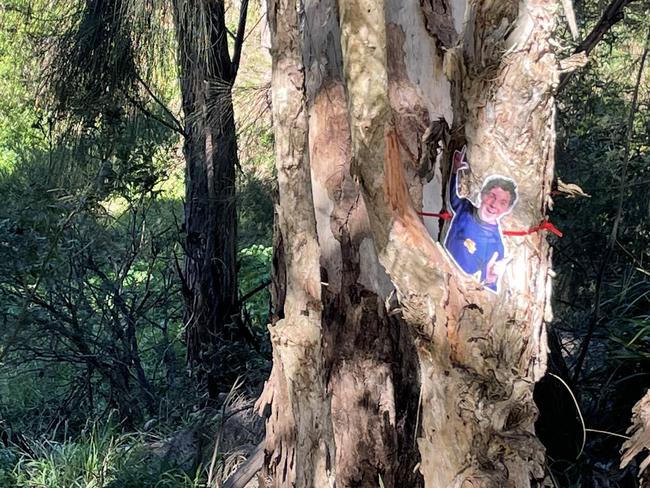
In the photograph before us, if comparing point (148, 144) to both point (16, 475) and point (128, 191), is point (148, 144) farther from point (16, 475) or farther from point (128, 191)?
point (16, 475)

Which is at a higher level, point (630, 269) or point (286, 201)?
point (286, 201)

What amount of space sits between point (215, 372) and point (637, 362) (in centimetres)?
250

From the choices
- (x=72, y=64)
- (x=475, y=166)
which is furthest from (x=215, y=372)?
(x=475, y=166)

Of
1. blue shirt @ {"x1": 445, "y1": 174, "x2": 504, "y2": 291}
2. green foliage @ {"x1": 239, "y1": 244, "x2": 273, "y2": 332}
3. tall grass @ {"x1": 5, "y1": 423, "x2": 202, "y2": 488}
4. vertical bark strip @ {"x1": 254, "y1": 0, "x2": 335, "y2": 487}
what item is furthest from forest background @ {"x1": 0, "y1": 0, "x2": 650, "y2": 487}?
Result: blue shirt @ {"x1": 445, "y1": 174, "x2": 504, "y2": 291}

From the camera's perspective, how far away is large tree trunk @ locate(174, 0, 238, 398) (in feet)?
15.2

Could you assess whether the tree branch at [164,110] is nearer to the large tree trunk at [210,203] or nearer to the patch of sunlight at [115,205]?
the large tree trunk at [210,203]

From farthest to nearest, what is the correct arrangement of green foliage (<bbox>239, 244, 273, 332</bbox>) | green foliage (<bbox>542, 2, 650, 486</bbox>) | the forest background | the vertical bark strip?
green foliage (<bbox>239, 244, 273, 332</bbox>) < the forest background < green foliage (<bbox>542, 2, 650, 486</bbox>) < the vertical bark strip

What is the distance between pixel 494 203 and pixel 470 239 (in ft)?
0.31

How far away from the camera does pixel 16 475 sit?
4113 millimetres

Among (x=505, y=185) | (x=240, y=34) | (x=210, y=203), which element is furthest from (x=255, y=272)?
(x=505, y=185)

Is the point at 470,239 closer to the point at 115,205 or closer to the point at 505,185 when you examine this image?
the point at 505,185

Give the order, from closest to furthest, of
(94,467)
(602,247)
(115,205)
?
(94,467) < (602,247) < (115,205)

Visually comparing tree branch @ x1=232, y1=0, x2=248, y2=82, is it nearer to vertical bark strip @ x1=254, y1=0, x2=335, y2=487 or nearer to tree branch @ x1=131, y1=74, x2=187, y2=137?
tree branch @ x1=131, y1=74, x2=187, y2=137

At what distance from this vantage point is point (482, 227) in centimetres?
156
